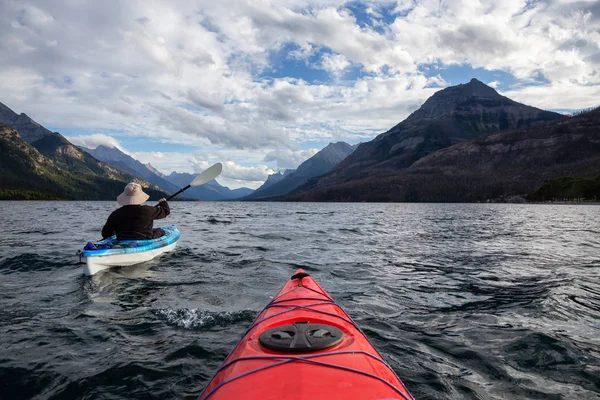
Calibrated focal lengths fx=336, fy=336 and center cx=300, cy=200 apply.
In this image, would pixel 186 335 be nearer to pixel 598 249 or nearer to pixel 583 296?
pixel 583 296

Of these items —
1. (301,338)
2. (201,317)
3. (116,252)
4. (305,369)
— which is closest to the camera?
(305,369)

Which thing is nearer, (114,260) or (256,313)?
(256,313)

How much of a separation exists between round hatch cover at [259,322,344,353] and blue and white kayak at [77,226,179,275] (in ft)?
27.8

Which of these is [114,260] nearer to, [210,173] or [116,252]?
[116,252]

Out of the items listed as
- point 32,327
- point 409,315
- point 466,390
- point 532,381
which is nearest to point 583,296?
point 409,315

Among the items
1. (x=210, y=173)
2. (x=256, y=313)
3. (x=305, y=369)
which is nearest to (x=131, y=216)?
(x=256, y=313)

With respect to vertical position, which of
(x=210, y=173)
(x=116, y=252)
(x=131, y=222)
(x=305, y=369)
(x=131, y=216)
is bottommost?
(x=116, y=252)

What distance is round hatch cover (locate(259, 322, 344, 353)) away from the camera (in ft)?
11.6

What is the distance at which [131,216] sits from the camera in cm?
1141

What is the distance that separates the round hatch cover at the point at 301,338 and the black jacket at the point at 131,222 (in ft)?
29.7

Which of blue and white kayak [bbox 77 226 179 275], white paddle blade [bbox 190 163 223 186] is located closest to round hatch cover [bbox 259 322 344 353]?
blue and white kayak [bbox 77 226 179 275]

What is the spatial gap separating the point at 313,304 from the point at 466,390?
241 cm

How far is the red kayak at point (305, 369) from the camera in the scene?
2.87m

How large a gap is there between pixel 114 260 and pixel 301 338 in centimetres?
932
